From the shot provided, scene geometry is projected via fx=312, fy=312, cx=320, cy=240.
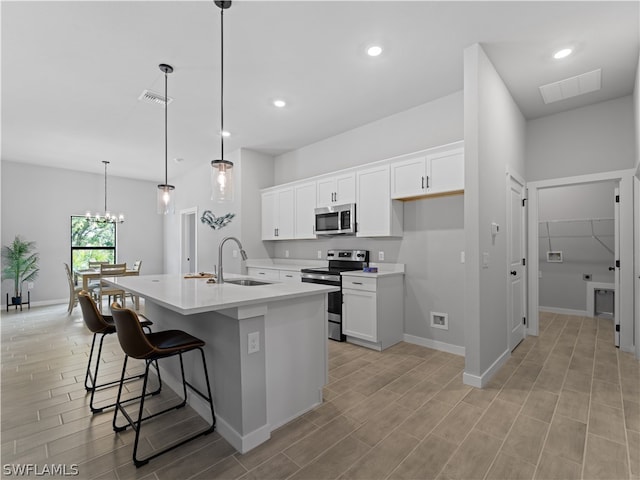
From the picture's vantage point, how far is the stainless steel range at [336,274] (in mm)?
3988

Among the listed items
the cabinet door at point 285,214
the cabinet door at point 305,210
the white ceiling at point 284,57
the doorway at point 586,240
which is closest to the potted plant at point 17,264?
the white ceiling at point 284,57

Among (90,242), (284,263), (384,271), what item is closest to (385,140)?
(384,271)

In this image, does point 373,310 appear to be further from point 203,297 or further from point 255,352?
point 203,297

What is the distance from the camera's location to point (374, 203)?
A: 395cm

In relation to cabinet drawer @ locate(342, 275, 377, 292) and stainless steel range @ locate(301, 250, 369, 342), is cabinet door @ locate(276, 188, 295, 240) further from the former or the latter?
cabinet drawer @ locate(342, 275, 377, 292)

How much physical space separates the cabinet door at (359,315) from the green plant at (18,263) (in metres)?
6.50

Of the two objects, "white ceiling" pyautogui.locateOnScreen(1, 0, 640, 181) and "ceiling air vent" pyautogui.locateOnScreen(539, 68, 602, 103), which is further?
"ceiling air vent" pyautogui.locateOnScreen(539, 68, 602, 103)

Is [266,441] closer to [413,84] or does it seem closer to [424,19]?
[424,19]

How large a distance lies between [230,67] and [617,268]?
187 inches

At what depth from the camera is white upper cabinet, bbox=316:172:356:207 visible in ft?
13.9

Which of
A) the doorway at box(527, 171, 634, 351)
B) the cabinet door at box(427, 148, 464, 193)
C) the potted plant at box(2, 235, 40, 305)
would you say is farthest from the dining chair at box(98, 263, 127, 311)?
the doorway at box(527, 171, 634, 351)

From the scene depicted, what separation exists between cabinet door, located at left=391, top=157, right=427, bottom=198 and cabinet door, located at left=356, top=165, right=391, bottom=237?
0.11m

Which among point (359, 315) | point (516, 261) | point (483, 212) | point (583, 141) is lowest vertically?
point (359, 315)

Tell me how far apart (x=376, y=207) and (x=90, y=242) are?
6.97 meters
